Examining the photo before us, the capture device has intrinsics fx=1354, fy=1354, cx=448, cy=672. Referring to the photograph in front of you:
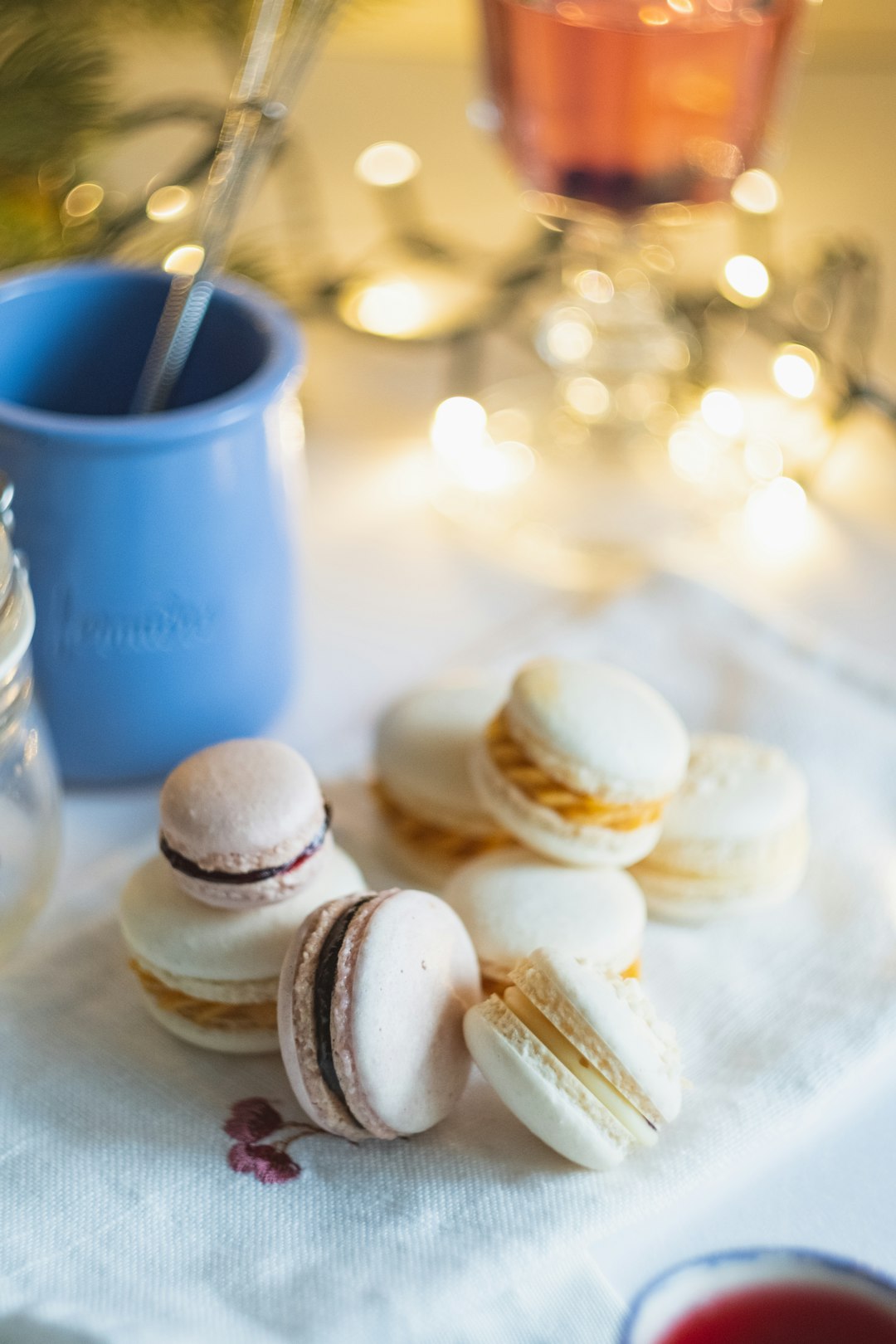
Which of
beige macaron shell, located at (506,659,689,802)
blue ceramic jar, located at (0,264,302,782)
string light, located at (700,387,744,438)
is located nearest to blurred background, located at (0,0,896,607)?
string light, located at (700,387,744,438)

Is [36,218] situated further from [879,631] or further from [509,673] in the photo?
[879,631]

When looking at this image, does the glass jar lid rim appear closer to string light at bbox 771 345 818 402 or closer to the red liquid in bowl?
the red liquid in bowl

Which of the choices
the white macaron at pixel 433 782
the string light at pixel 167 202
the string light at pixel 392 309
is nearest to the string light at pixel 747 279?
the string light at pixel 392 309

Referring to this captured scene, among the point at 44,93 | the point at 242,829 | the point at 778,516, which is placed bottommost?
the point at 778,516

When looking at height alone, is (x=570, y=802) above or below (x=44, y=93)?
below

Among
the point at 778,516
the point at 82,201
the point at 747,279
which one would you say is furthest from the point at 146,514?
the point at 747,279

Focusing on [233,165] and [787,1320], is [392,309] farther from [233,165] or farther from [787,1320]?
[787,1320]

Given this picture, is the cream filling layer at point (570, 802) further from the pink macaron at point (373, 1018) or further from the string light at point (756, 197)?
the string light at point (756, 197)

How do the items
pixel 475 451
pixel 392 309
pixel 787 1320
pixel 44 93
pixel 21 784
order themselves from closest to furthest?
pixel 787 1320 → pixel 21 784 → pixel 44 93 → pixel 475 451 → pixel 392 309
